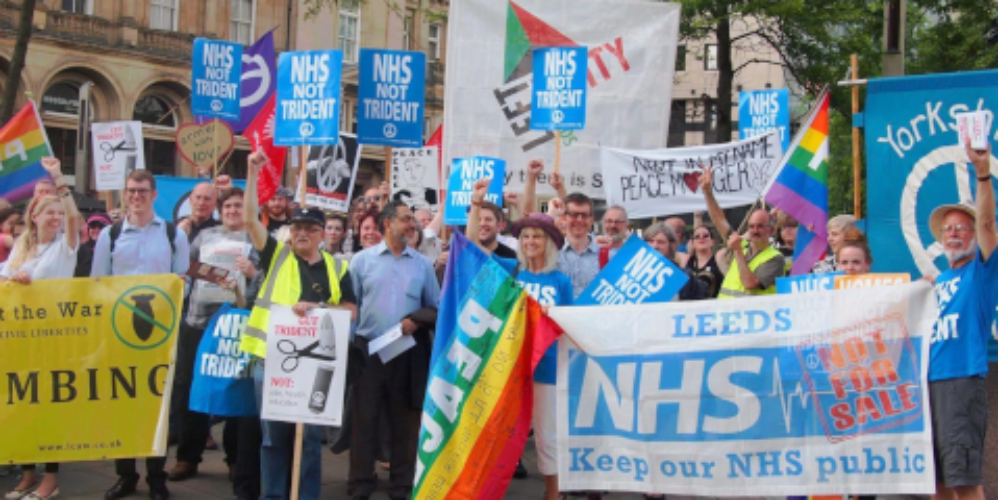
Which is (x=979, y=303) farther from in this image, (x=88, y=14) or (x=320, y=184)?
(x=88, y=14)

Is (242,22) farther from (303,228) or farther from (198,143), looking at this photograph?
(303,228)

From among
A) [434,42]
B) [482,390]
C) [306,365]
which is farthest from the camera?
[434,42]

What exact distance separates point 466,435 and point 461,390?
Answer: 0.79ft

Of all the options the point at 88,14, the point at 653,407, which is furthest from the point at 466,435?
the point at 88,14

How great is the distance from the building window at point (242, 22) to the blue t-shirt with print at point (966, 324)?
113 feet

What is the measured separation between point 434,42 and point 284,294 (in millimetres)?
39595

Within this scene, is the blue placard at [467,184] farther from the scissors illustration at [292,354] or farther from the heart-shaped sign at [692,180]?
the scissors illustration at [292,354]

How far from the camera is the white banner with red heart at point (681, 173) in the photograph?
1107cm

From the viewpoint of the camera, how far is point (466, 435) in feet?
19.8

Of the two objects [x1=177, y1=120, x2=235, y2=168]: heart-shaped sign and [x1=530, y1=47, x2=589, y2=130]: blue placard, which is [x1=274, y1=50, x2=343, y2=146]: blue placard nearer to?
[x1=530, y1=47, x2=589, y2=130]: blue placard

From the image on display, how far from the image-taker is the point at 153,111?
117ft

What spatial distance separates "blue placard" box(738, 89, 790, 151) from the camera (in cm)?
1508

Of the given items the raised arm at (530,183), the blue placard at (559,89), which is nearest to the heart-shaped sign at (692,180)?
the blue placard at (559,89)

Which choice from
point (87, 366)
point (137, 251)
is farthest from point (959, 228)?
point (87, 366)
